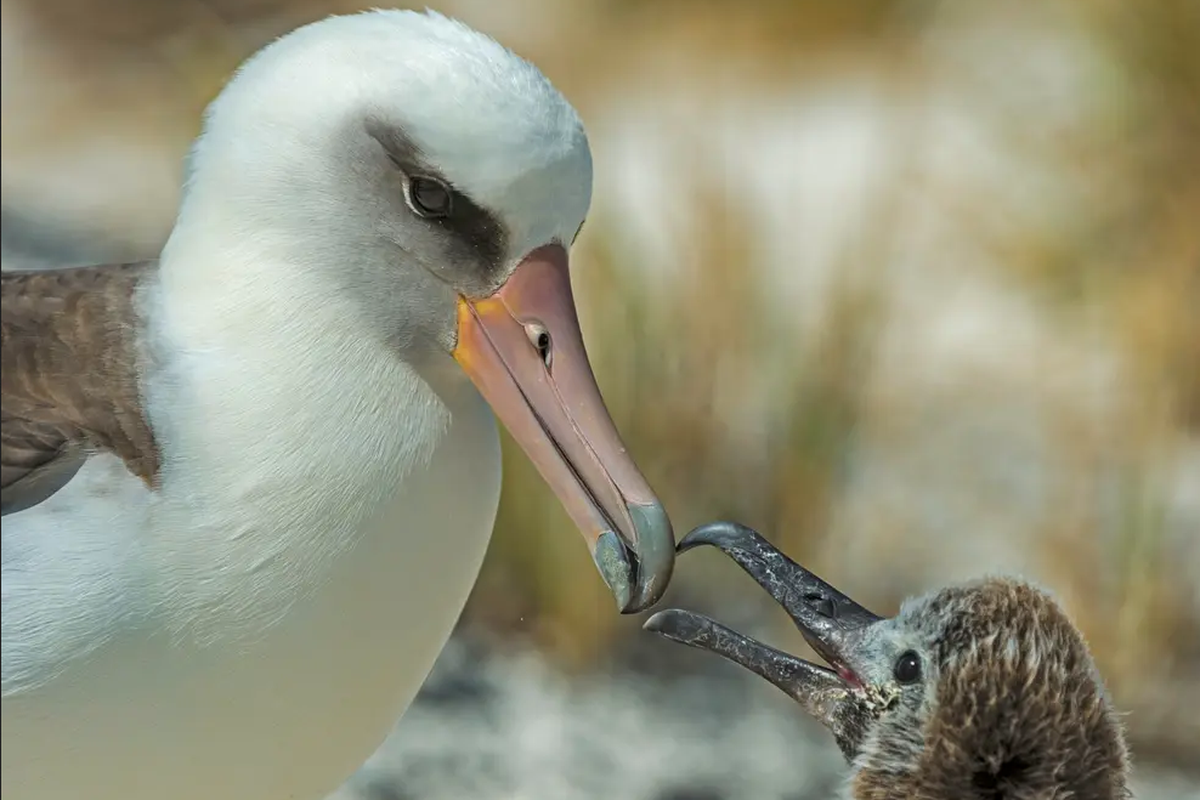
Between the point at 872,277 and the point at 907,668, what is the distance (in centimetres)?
313

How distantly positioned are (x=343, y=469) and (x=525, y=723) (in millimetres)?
2564

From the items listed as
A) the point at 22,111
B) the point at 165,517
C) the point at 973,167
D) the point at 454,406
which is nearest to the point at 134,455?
the point at 165,517

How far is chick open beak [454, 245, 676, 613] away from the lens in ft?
9.74

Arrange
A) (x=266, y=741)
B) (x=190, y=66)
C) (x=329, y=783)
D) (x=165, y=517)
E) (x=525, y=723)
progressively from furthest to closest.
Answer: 1. (x=190, y=66)
2. (x=525, y=723)
3. (x=329, y=783)
4. (x=266, y=741)
5. (x=165, y=517)

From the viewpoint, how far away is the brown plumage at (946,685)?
3.12m

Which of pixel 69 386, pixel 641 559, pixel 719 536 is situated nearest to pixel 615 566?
pixel 641 559

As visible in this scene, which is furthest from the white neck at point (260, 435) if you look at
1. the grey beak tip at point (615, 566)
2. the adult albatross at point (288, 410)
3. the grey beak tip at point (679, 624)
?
the grey beak tip at point (679, 624)

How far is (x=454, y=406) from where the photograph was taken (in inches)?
123

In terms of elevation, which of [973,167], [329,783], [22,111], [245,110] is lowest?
[22,111]

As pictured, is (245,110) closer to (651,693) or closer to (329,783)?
(329,783)

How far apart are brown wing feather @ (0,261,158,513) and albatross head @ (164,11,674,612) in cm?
19

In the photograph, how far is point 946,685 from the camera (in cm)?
321

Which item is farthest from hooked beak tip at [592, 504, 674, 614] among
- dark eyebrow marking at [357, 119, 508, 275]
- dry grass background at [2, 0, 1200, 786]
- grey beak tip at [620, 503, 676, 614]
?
dry grass background at [2, 0, 1200, 786]

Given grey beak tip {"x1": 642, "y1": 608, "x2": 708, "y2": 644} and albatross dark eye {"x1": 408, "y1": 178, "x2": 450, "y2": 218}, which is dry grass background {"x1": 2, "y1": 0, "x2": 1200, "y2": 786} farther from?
albatross dark eye {"x1": 408, "y1": 178, "x2": 450, "y2": 218}
